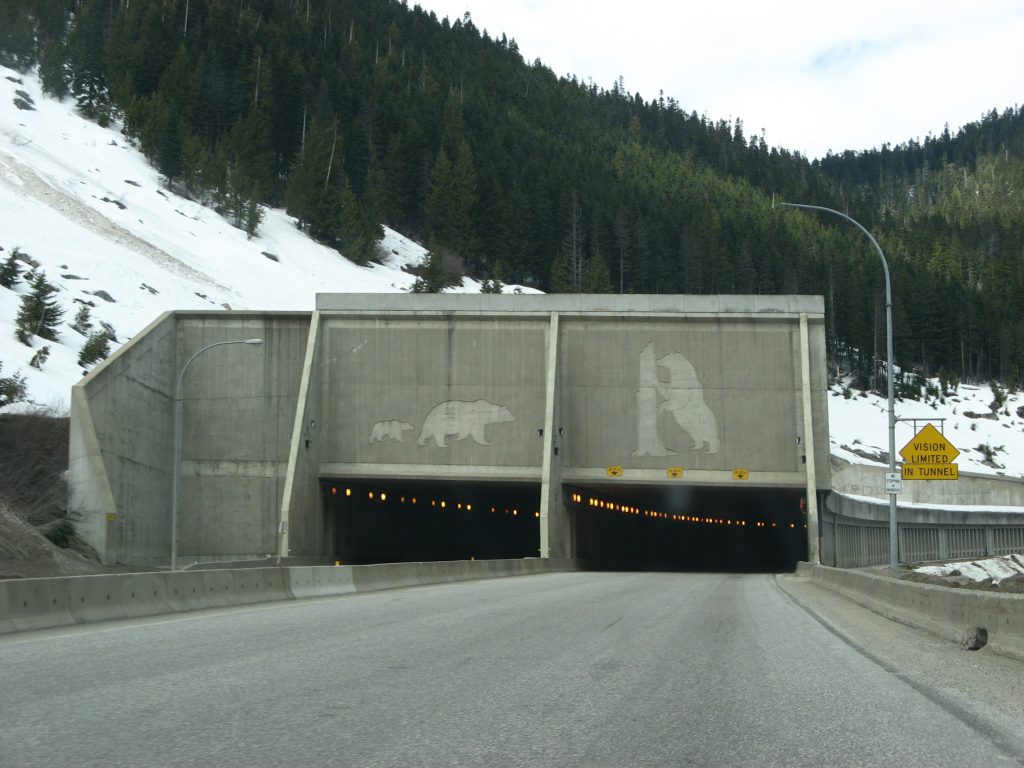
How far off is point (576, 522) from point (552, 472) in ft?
25.7

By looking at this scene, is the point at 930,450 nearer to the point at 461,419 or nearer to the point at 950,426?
the point at 461,419

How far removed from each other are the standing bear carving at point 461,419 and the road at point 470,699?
1267 inches

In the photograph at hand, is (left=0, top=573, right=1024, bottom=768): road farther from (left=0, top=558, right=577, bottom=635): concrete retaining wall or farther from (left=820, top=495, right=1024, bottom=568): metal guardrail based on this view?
(left=820, top=495, right=1024, bottom=568): metal guardrail

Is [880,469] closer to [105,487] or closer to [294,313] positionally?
[294,313]

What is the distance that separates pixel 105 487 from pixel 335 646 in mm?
28618

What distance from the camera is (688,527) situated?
7975 centimetres

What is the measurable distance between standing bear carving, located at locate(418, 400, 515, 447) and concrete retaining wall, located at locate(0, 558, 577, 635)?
743 inches

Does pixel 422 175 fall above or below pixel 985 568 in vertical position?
above

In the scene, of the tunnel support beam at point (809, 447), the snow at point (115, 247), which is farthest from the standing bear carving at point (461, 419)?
the snow at point (115, 247)

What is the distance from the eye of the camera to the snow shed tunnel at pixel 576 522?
50.7 metres

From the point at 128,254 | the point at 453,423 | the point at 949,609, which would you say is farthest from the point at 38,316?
the point at 949,609

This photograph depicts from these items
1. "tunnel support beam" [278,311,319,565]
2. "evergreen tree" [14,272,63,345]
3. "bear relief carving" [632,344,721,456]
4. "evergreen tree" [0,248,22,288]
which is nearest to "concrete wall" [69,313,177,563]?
"tunnel support beam" [278,311,319,565]

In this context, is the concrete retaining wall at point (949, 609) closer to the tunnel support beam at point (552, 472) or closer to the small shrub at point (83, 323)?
the tunnel support beam at point (552, 472)

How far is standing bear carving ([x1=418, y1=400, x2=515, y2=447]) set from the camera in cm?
4684
